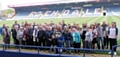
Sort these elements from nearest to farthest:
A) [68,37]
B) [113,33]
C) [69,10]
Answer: [113,33] < [68,37] < [69,10]

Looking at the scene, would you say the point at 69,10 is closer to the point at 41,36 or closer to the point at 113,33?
the point at 41,36

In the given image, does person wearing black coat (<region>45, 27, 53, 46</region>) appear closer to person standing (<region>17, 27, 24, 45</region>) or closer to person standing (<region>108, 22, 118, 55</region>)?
person standing (<region>17, 27, 24, 45</region>)

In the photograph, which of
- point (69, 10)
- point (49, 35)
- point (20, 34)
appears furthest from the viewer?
point (69, 10)

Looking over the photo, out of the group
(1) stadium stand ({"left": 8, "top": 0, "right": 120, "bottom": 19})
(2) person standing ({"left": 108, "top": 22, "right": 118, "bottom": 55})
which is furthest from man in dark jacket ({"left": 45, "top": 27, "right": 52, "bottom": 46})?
(1) stadium stand ({"left": 8, "top": 0, "right": 120, "bottom": 19})

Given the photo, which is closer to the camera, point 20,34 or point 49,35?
point 49,35

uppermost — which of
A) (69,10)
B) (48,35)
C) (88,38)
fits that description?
(69,10)

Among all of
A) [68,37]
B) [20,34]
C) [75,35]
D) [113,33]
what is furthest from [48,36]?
[113,33]

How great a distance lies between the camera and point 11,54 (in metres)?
8.53

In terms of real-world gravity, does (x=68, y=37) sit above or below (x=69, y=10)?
below

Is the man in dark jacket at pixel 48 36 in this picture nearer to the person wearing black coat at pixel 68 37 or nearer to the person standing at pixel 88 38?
the person wearing black coat at pixel 68 37

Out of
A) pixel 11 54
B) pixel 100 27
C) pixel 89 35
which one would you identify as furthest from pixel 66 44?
pixel 11 54

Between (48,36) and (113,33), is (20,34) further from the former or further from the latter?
(113,33)

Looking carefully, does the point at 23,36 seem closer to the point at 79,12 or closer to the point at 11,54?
the point at 11,54

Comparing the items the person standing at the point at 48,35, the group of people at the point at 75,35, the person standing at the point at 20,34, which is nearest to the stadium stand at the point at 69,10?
the person standing at the point at 20,34
